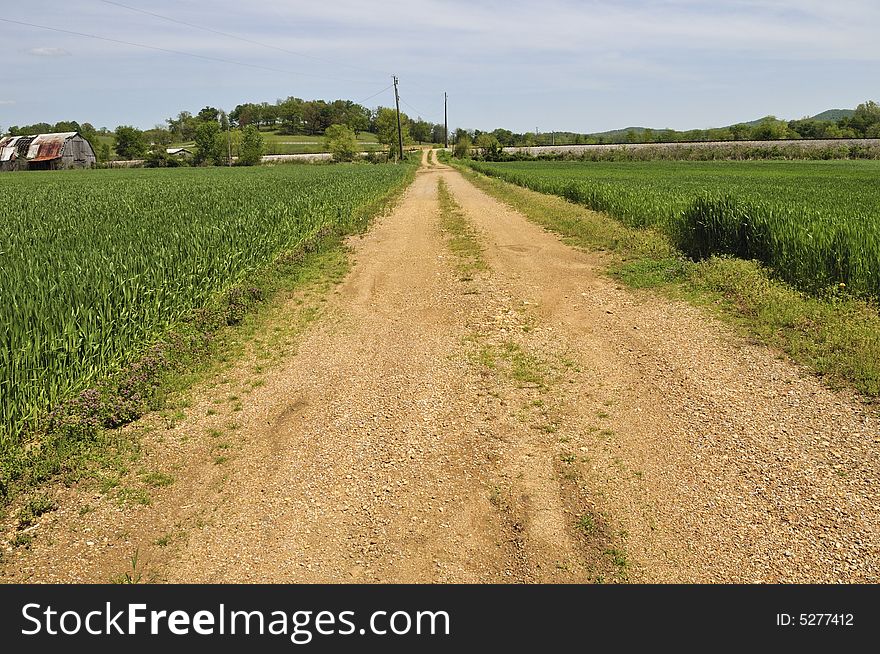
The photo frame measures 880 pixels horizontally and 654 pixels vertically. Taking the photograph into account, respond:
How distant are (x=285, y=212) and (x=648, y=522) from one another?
1403 centimetres

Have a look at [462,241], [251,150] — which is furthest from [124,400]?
[251,150]

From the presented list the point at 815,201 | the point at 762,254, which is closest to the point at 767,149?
the point at 815,201

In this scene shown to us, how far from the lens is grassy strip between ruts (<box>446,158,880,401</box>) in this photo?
24.0ft

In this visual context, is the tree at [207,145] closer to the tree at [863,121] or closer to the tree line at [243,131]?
the tree line at [243,131]

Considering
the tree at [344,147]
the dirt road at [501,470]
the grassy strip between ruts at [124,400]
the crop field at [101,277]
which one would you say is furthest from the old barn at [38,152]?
the dirt road at [501,470]

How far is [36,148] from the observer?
7612cm

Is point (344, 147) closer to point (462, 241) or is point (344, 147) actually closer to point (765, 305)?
point (462, 241)

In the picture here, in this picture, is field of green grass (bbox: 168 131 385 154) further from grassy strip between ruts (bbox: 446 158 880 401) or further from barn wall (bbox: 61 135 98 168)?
grassy strip between ruts (bbox: 446 158 880 401)

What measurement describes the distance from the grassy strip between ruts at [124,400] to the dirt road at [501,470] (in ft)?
1.12

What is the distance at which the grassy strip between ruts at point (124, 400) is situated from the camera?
5.30m

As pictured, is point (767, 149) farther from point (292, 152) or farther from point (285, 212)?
point (292, 152)

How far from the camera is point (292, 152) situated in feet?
412

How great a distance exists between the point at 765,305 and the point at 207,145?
107226mm

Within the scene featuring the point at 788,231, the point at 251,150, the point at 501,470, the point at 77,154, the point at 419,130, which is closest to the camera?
the point at 501,470
